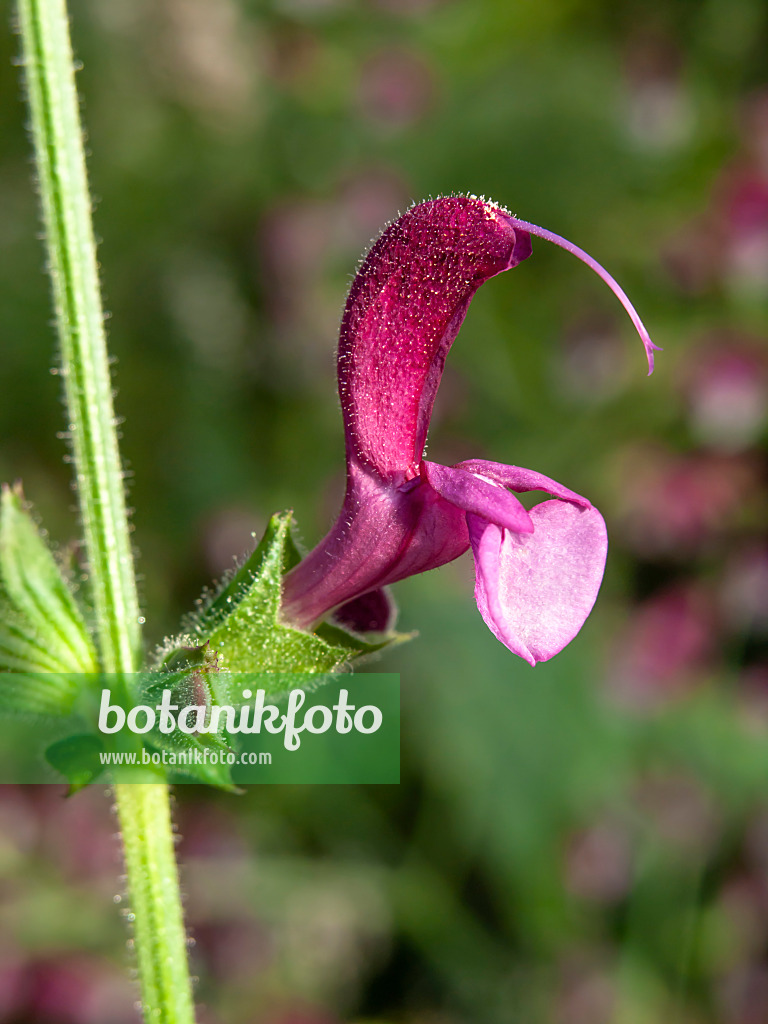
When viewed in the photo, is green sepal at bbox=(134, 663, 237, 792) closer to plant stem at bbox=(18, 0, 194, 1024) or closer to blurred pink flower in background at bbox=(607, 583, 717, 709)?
plant stem at bbox=(18, 0, 194, 1024)

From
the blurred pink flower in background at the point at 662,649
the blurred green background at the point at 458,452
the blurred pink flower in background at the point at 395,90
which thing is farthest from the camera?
the blurred pink flower in background at the point at 395,90

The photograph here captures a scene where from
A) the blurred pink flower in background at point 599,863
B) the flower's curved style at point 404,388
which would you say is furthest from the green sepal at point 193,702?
the blurred pink flower in background at point 599,863

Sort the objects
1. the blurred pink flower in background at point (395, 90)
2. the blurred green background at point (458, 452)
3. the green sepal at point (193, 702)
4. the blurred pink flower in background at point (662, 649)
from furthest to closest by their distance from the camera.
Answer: the blurred pink flower in background at point (395, 90), the blurred pink flower in background at point (662, 649), the blurred green background at point (458, 452), the green sepal at point (193, 702)

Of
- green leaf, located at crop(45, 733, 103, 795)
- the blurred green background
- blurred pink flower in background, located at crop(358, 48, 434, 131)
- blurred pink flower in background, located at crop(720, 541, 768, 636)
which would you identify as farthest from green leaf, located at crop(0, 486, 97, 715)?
blurred pink flower in background, located at crop(358, 48, 434, 131)

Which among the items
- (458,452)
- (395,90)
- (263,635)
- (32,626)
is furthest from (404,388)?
(395,90)

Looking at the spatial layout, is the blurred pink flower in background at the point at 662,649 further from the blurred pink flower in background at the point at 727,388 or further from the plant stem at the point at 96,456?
the plant stem at the point at 96,456

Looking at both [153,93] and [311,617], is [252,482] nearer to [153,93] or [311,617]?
[153,93]
